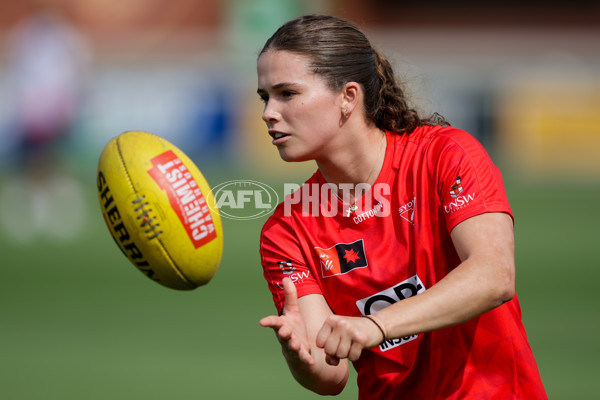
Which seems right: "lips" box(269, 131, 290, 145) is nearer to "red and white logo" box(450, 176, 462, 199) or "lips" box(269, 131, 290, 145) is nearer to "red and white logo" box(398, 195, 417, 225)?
"red and white logo" box(398, 195, 417, 225)

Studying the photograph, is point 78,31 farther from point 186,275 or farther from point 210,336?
point 186,275

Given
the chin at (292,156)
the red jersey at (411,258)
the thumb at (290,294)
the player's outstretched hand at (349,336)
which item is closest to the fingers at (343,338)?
the player's outstretched hand at (349,336)

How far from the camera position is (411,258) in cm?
329

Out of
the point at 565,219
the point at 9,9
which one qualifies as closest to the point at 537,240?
the point at 565,219

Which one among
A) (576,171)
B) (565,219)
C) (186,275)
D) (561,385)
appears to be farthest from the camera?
(576,171)

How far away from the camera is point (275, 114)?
335 cm

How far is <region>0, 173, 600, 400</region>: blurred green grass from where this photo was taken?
609 centimetres

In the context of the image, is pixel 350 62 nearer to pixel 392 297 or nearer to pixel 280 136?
pixel 280 136

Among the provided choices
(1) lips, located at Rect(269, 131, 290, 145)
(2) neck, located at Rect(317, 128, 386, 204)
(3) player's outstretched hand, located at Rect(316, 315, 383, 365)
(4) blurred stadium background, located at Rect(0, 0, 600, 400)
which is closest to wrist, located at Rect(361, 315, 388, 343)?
(3) player's outstretched hand, located at Rect(316, 315, 383, 365)

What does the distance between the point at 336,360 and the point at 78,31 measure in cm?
2267

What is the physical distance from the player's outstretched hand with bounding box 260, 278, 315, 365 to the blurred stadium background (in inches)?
55.7

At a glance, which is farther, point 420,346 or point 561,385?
point 561,385

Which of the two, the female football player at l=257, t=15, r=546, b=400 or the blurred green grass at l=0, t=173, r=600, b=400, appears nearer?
the female football player at l=257, t=15, r=546, b=400

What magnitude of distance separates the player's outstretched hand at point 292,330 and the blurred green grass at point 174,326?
288cm
